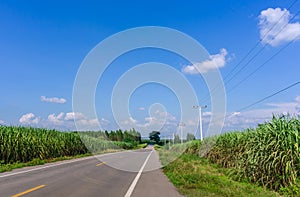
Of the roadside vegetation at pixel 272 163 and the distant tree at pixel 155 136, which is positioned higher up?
the distant tree at pixel 155 136

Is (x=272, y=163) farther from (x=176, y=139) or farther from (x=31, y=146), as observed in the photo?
(x=176, y=139)

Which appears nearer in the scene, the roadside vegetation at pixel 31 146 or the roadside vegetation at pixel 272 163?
the roadside vegetation at pixel 272 163

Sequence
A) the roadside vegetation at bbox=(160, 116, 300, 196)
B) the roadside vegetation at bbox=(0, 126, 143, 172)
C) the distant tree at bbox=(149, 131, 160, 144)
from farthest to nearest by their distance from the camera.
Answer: the distant tree at bbox=(149, 131, 160, 144)
the roadside vegetation at bbox=(0, 126, 143, 172)
the roadside vegetation at bbox=(160, 116, 300, 196)

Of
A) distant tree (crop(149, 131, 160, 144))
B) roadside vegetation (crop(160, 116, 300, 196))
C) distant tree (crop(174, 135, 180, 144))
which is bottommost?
roadside vegetation (crop(160, 116, 300, 196))

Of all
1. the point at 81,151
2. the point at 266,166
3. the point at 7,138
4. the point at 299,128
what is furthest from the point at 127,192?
the point at 81,151

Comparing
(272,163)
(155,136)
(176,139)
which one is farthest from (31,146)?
(155,136)

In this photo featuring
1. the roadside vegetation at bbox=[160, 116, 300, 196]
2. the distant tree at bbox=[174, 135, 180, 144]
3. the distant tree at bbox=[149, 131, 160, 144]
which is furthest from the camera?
the distant tree at bbox=[149, 131, 160, 144]

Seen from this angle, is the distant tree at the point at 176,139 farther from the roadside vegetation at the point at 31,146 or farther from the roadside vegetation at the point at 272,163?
the roadside vegetation at the point at 272,163

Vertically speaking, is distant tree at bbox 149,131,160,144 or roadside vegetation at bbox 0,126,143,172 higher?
distant tree at bbox 149,131,160,144

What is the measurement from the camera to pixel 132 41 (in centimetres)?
2031

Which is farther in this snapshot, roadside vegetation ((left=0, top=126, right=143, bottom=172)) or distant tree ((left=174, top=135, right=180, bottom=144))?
distant tree ((left=174, top=135, right=180, bottom=144))

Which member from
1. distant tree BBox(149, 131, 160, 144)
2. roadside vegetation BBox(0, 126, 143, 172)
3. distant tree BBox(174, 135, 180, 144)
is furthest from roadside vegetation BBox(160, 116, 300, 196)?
distant tree BBox(149, 131, 160, 144)

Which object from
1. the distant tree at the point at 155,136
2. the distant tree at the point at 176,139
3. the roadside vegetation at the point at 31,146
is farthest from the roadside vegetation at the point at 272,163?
the distant tree at the point at 155,136

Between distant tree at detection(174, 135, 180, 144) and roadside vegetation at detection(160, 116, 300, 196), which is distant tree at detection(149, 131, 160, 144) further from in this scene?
roadside vegetation at detection(160, 116, 300, 196)
